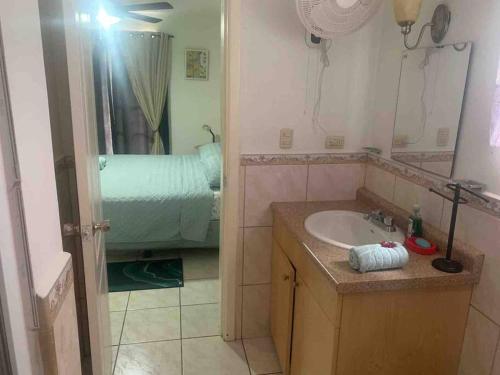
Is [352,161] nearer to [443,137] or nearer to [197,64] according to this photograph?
[443,137]

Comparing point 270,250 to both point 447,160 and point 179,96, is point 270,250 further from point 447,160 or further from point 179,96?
point 179,96

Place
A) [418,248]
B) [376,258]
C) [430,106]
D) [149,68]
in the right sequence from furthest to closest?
[149,68]
[430,106]
[418,248]
[376,258]

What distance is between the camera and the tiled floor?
6.60ft

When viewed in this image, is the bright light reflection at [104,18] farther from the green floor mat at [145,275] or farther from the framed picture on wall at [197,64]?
the green floor mat at [145,275]

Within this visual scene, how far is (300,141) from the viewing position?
1.97 metres

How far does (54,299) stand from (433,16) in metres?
1.63

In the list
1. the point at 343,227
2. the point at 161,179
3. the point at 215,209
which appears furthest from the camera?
the point at 161,179

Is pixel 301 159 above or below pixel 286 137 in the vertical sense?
below

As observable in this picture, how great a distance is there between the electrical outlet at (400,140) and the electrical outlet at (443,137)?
0.73ft

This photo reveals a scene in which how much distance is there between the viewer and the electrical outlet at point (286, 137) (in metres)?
1.93

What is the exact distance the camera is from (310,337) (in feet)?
4.90

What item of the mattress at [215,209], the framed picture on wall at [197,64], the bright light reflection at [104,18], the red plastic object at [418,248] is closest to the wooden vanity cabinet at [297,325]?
the red plastic object at [418,248]

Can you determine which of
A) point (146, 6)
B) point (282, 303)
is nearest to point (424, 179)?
point (282, 303)

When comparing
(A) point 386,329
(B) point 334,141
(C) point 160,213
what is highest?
(B) point 334,141
